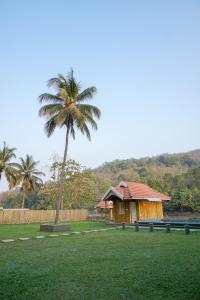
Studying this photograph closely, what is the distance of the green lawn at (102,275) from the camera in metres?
4.57

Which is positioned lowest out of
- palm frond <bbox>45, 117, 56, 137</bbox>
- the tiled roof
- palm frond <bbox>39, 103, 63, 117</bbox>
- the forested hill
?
the tiled roof

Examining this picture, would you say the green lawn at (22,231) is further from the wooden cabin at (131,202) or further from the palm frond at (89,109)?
the palm frond at (89,109)

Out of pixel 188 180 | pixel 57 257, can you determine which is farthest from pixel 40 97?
pixel 188 180

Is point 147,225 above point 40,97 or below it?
below

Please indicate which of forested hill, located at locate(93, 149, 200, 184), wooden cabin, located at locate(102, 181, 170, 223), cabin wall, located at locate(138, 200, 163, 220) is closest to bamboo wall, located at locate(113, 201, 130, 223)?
wooden cabin, located at locate(102, 181, 170, 223)

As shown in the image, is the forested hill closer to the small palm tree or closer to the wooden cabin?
the small palm tree

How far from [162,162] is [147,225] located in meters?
66.6

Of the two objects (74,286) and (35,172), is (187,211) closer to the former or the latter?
(35,172)

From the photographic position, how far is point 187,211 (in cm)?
3625

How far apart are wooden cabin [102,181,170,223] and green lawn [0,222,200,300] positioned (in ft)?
47.7

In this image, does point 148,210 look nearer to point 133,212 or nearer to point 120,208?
point 133,212

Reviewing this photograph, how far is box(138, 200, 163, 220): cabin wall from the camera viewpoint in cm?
2370

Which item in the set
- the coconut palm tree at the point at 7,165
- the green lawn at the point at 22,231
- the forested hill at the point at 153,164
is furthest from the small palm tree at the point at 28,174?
the forested hill at the point at 153,164

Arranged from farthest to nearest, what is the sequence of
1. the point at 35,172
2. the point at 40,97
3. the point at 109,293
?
the point at 35,172 < the point at 40,97 < the point at 109,293
